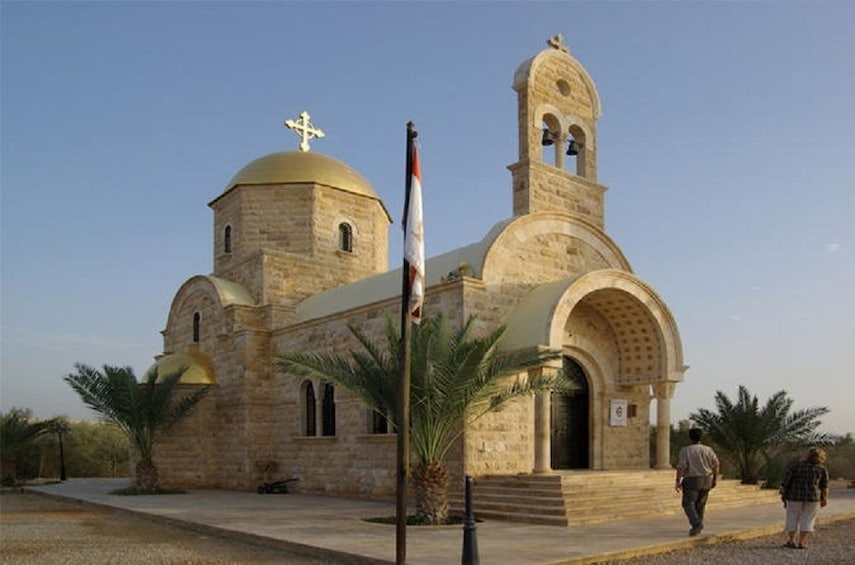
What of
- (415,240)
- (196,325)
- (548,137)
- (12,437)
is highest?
(548,137)

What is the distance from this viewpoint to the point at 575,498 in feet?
39.9

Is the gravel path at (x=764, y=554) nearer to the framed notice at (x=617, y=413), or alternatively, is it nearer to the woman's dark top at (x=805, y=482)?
the woman's dark top at (x=805, y=482)

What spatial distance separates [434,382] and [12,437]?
18289 millimetres

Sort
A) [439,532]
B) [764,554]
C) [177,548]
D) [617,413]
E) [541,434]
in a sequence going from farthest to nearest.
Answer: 1. [617,413]
2. [541,434]
3. [439,532]
4. [177,548]
5. [764,554]

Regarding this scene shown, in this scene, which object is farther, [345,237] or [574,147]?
[345,237]

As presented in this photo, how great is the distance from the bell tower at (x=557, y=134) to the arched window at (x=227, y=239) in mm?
10564

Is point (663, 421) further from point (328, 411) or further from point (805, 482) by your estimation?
point (328, 411)

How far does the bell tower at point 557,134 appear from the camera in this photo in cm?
1598

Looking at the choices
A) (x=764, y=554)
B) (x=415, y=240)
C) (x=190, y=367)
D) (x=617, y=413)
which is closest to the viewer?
(x=415, y=240)

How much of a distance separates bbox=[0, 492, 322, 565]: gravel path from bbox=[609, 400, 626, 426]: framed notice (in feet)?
29.3

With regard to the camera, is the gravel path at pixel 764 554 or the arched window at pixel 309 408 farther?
the arched window at pixel 309 408

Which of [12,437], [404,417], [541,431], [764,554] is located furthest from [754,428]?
[12,437]

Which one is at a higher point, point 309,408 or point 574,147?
point 574,147

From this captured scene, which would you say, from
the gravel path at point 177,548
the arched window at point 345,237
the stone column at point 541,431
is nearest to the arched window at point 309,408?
the arched window at point 345,237
